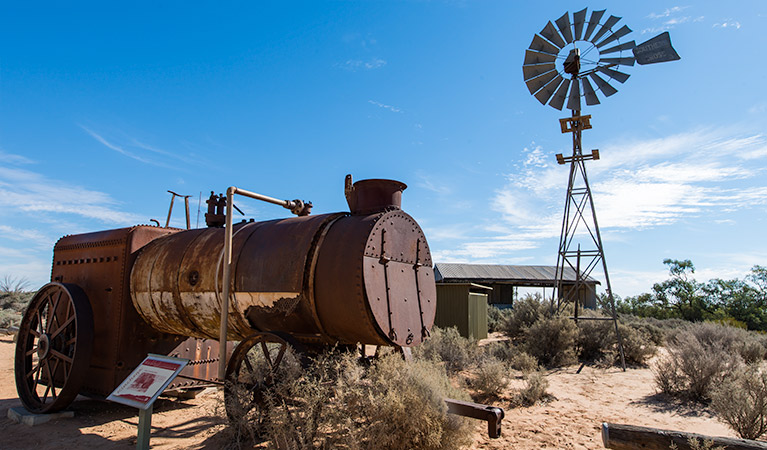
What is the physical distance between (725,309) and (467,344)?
2726cm

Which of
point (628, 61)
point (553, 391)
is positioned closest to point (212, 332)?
point (553, 391)

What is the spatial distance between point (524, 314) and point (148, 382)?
45.7ft

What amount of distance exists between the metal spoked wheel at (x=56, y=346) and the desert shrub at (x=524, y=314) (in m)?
13.1

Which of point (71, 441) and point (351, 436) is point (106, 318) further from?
point (351, 436)

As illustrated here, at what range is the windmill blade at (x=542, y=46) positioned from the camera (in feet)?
42.0

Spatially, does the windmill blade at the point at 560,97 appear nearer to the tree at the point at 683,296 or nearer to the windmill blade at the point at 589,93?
the windmill blade at the point at 589,93

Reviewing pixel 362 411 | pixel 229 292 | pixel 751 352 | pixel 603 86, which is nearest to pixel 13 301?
pixel 229 292

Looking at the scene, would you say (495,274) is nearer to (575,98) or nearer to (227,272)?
(575,98)

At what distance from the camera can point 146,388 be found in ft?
14.5

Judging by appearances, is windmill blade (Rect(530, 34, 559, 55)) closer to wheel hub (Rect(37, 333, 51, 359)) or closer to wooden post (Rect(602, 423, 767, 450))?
wooden post (Rect(602, 423, 767, 450))

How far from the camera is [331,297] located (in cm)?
443

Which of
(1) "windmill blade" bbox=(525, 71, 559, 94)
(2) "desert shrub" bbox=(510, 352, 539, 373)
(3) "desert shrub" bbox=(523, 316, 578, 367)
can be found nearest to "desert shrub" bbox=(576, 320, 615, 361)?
(3) "desert shrub" bbox=(523, 316, 578, 367)

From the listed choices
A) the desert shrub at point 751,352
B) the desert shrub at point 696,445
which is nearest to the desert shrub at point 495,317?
the desert shrub at point 751,352

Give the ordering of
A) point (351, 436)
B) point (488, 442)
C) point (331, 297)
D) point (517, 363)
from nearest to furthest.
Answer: point (351, 436), point (331, 297), point (488, 442), point (517, 363)
